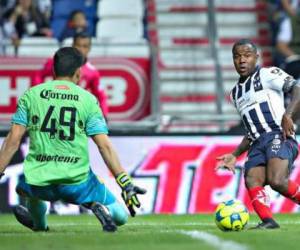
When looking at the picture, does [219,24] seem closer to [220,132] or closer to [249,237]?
[220,132]

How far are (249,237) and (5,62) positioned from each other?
9319 millimetres

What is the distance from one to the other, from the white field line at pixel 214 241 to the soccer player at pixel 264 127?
100 cm

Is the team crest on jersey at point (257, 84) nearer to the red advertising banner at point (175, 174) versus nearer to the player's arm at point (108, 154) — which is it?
the player's arm at point (108, 154)

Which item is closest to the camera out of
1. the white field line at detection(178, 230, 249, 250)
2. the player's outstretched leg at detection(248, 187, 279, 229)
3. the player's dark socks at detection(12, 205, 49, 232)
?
the white field line at detection(178, 230, 249, 250)

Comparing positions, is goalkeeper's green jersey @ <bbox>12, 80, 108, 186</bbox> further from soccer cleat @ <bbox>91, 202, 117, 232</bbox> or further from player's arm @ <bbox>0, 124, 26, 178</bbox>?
soccer cleat @ <bbox>91, 202, 117, 232</bbox>

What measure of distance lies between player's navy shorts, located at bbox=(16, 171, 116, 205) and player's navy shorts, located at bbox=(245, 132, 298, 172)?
1.73 metres

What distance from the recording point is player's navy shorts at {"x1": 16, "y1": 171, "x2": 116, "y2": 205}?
10.9 meters

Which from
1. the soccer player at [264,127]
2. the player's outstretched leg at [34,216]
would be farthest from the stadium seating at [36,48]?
the player's outstretched leg at [34,216]

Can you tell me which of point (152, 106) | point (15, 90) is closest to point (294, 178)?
point (152, 106)

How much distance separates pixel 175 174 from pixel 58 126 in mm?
5952

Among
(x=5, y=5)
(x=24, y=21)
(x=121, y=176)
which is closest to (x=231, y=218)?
(x=121, y=176)

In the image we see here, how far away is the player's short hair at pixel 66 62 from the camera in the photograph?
10898 millimetres

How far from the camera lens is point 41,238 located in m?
10.3

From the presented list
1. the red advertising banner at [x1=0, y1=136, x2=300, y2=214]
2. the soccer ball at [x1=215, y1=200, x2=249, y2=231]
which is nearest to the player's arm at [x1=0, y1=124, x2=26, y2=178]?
the soccer ball at [x1=215, y1=200, x2=249, y2=231]
